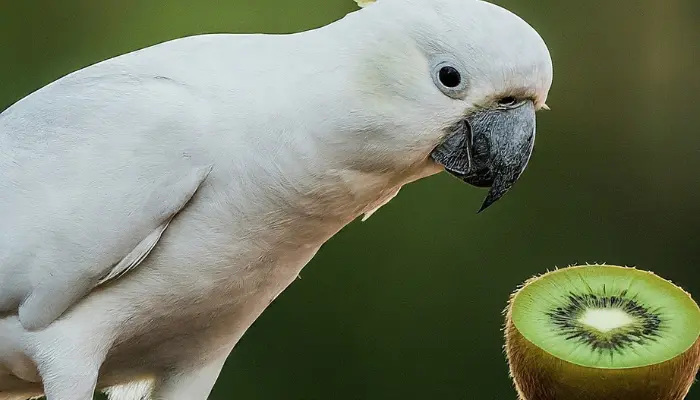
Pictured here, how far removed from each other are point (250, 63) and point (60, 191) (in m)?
0.23

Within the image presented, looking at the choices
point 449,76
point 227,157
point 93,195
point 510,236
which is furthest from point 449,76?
point 510,236

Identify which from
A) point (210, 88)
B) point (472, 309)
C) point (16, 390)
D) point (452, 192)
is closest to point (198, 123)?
point (210, 88)

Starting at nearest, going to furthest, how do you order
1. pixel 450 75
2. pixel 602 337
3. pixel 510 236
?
1. pixel 450 75
2. pixel 602 337
3. pixel 510 236

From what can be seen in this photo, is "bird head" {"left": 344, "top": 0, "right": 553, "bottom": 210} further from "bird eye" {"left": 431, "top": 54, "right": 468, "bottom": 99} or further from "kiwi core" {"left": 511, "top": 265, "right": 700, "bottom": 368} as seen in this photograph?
"kiwi core" {"left": 511, "top": 265, "right": 700, "bottom": 368}

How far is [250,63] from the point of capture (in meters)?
0.92

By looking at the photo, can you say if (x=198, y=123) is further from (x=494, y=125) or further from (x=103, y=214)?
(x=494, y=125)

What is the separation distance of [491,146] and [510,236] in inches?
42.7

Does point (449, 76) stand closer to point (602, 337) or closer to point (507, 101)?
point (507, 101)

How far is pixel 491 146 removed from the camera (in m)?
0.88

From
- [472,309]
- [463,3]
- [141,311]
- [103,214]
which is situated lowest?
[472,309]

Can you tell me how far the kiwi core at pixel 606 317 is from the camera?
1003mm

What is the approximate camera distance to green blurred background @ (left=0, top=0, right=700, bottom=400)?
6.08 ft

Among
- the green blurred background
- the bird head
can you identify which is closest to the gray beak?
the bird head

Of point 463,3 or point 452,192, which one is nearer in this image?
Answer: point 463,3
